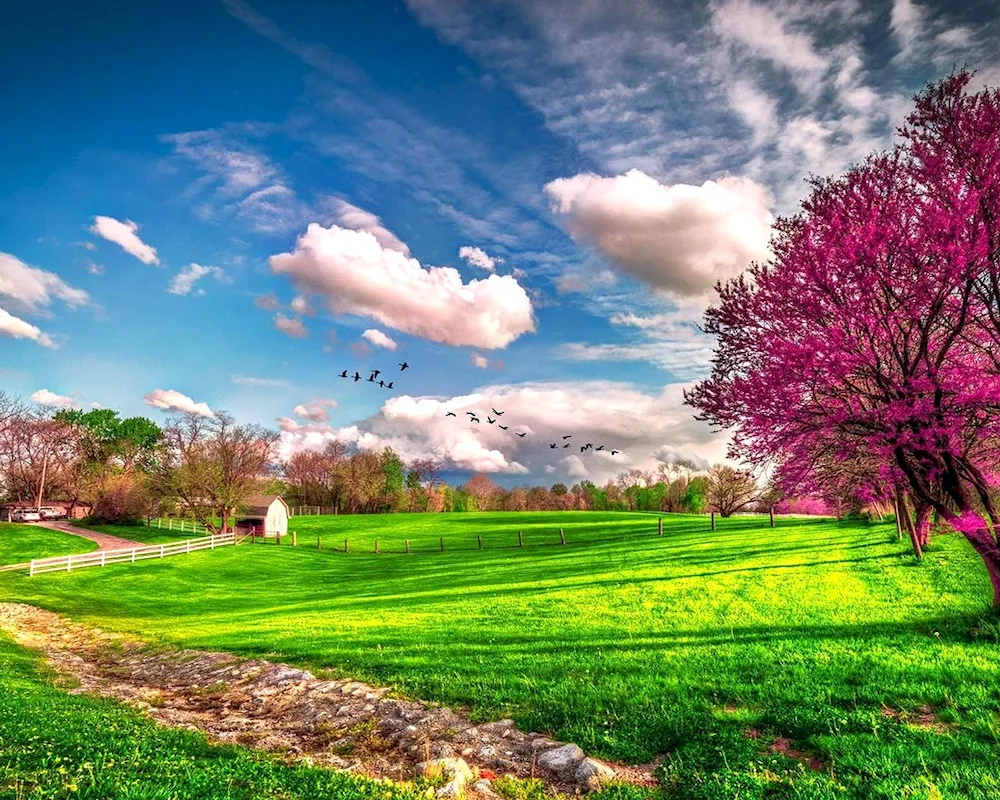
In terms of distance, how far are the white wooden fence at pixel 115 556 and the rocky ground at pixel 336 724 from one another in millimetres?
32397

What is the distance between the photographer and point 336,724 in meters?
9.45

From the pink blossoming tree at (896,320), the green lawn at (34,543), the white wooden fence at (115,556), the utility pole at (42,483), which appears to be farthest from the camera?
the utility pole at (42,483)

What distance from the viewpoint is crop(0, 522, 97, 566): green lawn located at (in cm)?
4984

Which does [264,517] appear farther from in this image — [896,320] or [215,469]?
[896,320]

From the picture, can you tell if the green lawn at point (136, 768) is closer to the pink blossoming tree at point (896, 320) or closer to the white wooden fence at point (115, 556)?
the pink blossoming tree at point (896, 320)

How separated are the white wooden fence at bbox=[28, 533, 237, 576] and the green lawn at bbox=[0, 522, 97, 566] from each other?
5.71 m

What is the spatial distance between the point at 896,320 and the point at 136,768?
15557 millimetres

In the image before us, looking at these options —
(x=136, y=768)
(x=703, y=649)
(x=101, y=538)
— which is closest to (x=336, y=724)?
(x=136, y=768)

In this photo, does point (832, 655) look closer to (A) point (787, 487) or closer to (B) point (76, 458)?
(A) point (787, 487)

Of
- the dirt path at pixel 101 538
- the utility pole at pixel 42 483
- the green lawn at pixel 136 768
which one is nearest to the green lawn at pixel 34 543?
the dirt path at pixel 101 538

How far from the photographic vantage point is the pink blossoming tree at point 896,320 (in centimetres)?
1149

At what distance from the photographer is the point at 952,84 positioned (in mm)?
12391

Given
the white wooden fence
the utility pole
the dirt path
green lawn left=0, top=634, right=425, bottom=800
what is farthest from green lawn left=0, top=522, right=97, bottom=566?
green lawn left=0, top=634, right=425, bottom=800

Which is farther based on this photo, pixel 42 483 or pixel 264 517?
pixel 42 483
